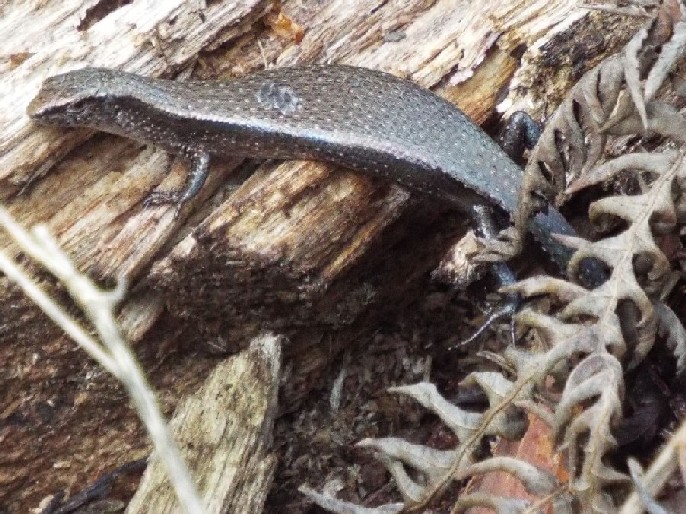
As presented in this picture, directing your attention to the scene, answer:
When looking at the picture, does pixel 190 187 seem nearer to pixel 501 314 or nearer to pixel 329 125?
pixel 329 125

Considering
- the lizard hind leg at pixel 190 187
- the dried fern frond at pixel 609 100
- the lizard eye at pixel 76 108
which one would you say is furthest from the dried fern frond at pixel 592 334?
the lizard eye at pixel 76 108

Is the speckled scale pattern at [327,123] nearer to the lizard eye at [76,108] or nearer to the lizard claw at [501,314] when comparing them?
the lizard eye at [76,108]

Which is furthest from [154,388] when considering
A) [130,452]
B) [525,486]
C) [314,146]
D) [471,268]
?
[525,486]

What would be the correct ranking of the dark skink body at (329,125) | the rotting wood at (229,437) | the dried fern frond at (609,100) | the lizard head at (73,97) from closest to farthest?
1. the dried fern frond at (609,100)
2. the rotting wood at (229,437)
3. the lizard head at (73,97)
4. the dark skink body at (329,125)

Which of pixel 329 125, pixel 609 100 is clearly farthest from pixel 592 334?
pixel 329 125

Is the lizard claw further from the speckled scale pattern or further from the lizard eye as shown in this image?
the lizard eye

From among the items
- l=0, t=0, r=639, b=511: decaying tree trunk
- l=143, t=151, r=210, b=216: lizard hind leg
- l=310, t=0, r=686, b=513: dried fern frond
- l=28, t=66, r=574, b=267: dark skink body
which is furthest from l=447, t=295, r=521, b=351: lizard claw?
l=143, t=151, r=210, b=216: lizard hind leg
